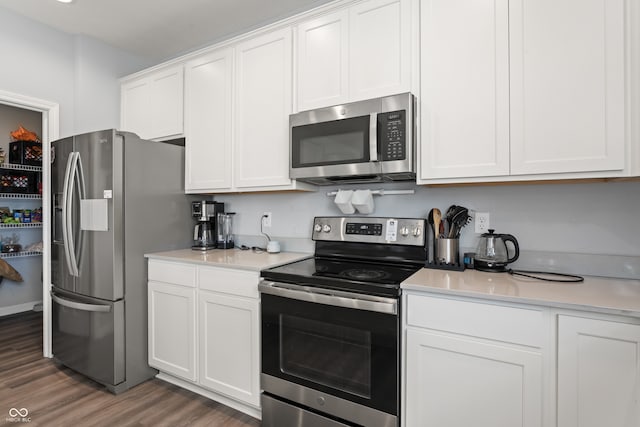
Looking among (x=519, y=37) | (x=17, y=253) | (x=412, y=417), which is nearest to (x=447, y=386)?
(x=412, y=417)

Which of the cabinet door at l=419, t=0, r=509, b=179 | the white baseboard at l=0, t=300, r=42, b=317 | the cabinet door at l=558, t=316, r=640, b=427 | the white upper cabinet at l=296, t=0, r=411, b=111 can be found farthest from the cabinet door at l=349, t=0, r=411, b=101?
the white baseboard at l=0, t=300, r=42, b=317

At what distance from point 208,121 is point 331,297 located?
169cm

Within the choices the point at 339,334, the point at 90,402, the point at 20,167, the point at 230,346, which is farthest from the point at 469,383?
the point at 20,167

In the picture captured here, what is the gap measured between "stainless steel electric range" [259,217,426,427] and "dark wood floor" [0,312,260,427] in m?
0.47

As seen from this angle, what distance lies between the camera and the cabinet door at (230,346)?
189 centimetres

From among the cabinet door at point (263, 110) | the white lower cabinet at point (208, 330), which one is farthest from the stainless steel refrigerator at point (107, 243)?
the cabinet door at point (263, 110)

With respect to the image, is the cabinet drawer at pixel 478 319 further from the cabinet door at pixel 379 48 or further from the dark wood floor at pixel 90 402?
the dark wood floor at pixel 90 402

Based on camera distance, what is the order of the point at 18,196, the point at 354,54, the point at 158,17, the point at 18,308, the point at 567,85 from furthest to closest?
1. the point at 18,308
2. the point at 18,196
3. the point at 158,17
4. the point at 354,54
5. the point at 567,85

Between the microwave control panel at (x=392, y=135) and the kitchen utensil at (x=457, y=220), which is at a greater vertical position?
the microwave control panel at (x=392, y=135)

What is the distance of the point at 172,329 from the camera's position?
2266mm

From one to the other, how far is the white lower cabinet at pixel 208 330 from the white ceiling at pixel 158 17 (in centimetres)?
189

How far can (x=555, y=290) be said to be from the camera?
135 cm

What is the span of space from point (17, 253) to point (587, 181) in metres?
5.18

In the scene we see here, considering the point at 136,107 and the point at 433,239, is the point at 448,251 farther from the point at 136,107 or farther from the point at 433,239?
the point at 136,107
